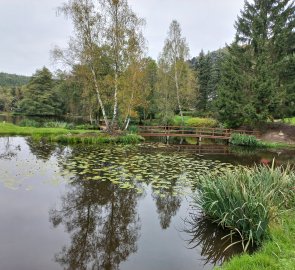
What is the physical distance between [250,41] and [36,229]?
28.9 m

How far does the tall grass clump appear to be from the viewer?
5.25 m

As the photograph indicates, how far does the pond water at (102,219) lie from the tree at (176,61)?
24.6 metres

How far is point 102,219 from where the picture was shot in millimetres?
6477

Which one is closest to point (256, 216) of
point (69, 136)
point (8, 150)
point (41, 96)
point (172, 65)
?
point (8, 150)

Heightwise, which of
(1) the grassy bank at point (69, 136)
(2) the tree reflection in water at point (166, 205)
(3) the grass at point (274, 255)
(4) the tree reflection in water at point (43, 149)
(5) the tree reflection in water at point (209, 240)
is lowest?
(5) the tree reflection in water at point (209, 240)

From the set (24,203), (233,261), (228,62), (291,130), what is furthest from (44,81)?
(233,261)

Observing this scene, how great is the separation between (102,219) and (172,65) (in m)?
31.0

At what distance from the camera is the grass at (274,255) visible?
161 inches

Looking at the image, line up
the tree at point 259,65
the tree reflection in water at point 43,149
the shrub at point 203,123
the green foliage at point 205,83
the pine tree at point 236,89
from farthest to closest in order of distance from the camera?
the green foliage at point 205,83, the shrub at point 203,123, the pine tree at point 236,89, the tree at point 259,65, the tree reflection in water at point 43,149

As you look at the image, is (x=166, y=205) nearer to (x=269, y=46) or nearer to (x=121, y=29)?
(x=121, y=29)

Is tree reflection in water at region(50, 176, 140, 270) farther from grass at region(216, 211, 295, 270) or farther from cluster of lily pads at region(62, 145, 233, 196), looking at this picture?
grass at region(216, 211, 295, 270)

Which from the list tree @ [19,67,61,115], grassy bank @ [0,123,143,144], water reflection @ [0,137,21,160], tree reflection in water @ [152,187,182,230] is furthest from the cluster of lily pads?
tree @ [19,67,61,115]

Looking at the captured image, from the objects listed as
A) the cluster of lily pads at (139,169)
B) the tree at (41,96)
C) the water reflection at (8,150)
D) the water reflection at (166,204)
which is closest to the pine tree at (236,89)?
the cluster of lily pads at (139,169)

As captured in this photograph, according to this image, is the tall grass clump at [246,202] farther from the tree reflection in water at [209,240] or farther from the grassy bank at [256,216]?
the tree reflection in water at [209,240]
